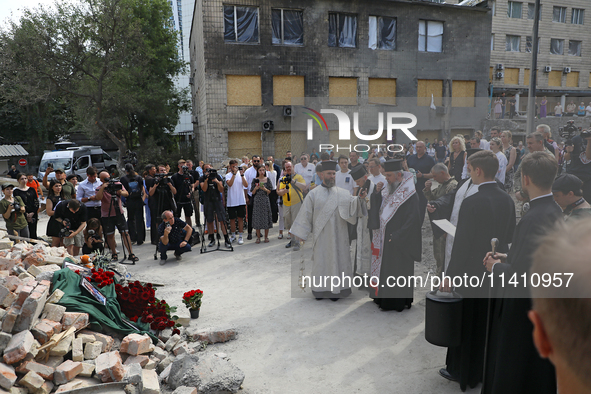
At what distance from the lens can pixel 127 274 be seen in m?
7.05

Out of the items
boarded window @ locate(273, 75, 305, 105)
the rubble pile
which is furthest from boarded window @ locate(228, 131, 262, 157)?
the rubble pile

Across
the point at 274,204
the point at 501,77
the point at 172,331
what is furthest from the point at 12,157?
the point at 501,77

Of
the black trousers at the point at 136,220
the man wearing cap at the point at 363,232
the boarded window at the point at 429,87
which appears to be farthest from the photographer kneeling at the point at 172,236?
the boarded window at the point at 429,87

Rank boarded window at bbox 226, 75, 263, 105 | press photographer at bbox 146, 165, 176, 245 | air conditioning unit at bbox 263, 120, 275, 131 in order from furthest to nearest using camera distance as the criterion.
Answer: air conditioning unit at bbox 263, 120, 275, 131, boarded window at bbox 226, 75, 263, 105, press photographer at bbox 146, 165, 176, 245

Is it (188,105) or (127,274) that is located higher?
(188,105)

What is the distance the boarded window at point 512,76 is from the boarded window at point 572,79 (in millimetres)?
4924

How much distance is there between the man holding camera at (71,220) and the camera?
24.3ft

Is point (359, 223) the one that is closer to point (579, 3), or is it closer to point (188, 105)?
point (188, 105)

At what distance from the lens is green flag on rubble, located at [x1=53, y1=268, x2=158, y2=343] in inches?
181

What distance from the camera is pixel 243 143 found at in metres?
18.2

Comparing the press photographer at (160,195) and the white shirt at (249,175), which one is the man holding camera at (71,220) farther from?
the white shirt at (249,175)

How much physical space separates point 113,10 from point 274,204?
591 inches

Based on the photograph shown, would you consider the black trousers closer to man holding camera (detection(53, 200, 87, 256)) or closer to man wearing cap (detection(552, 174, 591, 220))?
man holding camera (detection(53, 200, 87, 256))

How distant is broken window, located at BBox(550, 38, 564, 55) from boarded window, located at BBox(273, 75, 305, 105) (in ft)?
77.0
